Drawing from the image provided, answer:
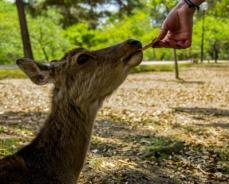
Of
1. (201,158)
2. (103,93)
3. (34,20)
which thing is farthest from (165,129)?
(34,20)

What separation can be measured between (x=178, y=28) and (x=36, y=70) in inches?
42.7

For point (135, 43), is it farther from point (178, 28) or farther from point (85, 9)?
point (85, 9)

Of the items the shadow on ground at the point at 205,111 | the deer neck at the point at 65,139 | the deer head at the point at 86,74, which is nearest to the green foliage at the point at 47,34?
the shadow on ground at the point at 205,111

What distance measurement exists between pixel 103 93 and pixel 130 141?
155 inches

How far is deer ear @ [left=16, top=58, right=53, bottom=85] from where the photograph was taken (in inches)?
128

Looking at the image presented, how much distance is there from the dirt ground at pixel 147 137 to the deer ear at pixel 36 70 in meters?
0.58

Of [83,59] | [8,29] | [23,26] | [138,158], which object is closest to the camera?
[83,59]

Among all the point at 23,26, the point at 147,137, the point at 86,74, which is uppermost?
the point at 23,26

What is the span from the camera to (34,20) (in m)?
30.5

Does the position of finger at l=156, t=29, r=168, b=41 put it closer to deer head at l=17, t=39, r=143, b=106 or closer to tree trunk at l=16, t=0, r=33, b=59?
deer head at l=17, t=39, r=143, b=106

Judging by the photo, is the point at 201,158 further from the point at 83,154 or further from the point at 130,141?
the point at 83,154

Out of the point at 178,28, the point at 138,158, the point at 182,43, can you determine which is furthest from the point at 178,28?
the point at 138,158

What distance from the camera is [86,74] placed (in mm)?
3512

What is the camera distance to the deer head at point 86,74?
3.42 meters
